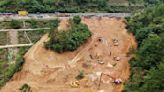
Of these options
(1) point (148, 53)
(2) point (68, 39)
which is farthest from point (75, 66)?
(1) point (148, 53)

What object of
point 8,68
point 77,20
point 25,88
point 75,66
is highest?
Answer: point 77,20

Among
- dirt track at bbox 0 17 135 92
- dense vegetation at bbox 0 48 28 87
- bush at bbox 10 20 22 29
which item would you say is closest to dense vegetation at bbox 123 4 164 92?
dirt track at bbox 0 17 135 92

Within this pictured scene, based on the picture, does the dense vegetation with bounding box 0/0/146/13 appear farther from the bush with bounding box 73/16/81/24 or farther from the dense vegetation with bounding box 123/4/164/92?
the dense vegetation with bounding box 123/4/164/92

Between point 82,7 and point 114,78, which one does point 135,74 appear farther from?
point 82,7

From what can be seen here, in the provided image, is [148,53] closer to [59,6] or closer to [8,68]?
[8,68]

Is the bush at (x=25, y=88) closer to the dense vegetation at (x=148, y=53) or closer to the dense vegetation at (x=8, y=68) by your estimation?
the dense vegetation at (x=8, y=68)

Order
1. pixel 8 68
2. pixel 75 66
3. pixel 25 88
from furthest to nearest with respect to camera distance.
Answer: pixel 75 66, pixel 8 68, pixel 25 88

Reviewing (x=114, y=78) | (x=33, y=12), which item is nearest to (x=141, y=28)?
(x=114, y=78)
